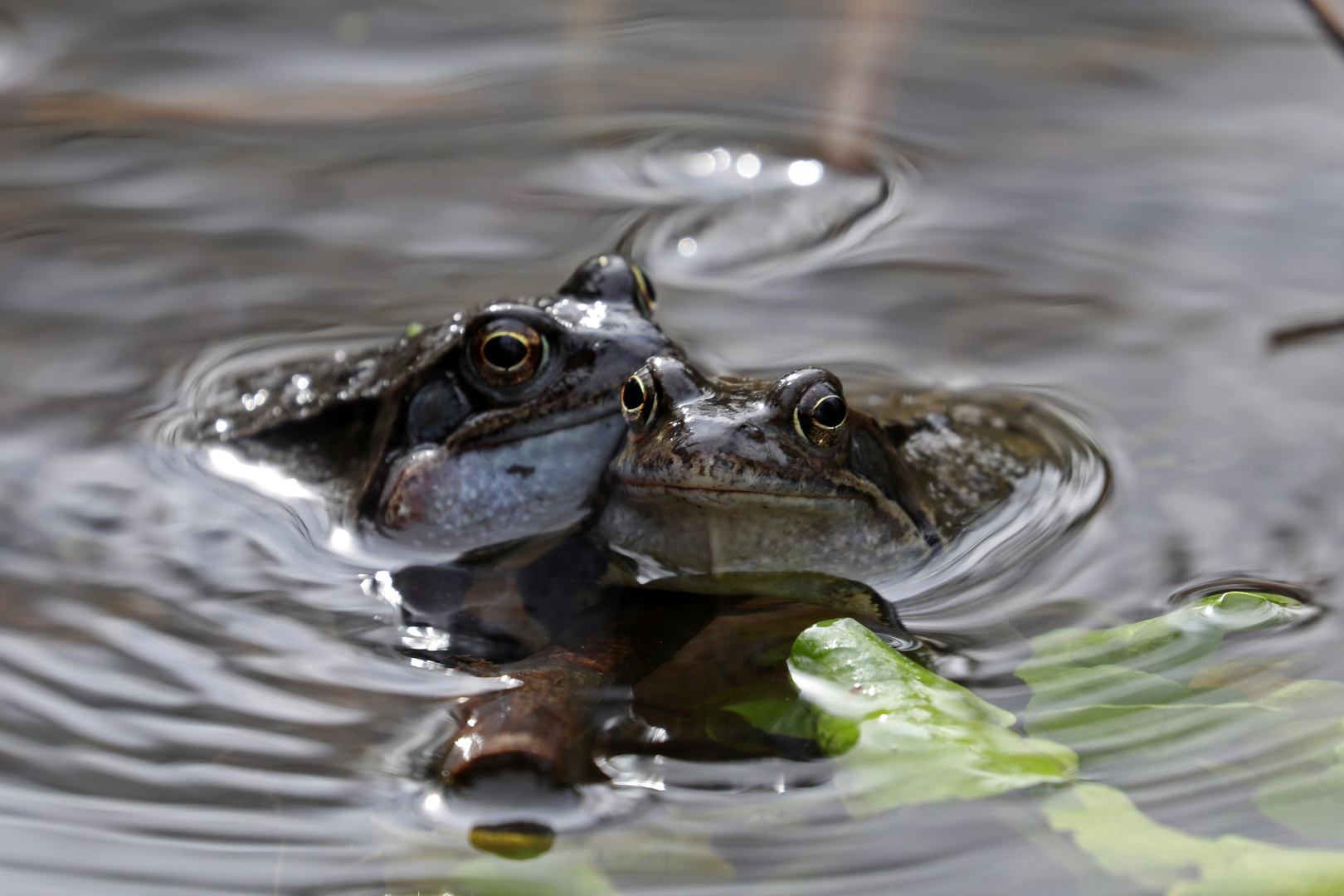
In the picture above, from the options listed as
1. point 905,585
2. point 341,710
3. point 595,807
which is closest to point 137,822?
point 341,710

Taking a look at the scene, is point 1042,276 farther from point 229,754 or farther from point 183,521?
point 229,754

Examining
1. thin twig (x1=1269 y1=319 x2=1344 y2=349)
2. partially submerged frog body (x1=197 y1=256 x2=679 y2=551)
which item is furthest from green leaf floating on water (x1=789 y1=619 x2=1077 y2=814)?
thin twig (x1=1269 y1=319 x2=1344 y2=349)

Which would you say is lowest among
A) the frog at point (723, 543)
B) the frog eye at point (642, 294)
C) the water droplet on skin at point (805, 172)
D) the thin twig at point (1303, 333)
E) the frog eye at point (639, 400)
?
the frog at point (723, 543)

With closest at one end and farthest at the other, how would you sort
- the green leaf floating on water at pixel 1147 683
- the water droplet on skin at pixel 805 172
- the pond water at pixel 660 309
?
the pond water at pixel 660 309 → the green leaf floating on water at pixel 1147 683 → the water droplet on skin at pixel 805 172

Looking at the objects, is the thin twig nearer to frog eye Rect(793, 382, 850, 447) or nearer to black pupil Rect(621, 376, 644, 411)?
frog eye Rect(793, 382, 850, 447)

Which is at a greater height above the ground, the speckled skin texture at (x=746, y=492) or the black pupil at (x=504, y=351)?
the black pupil at (x=504, y=351)

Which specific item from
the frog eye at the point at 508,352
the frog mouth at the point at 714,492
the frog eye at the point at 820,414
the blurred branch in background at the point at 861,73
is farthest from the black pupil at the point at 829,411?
the blurred branch in background at the point at 861,73

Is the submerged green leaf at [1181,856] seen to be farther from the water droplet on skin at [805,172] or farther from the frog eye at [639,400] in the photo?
the water droplet on skin at [805,172]
